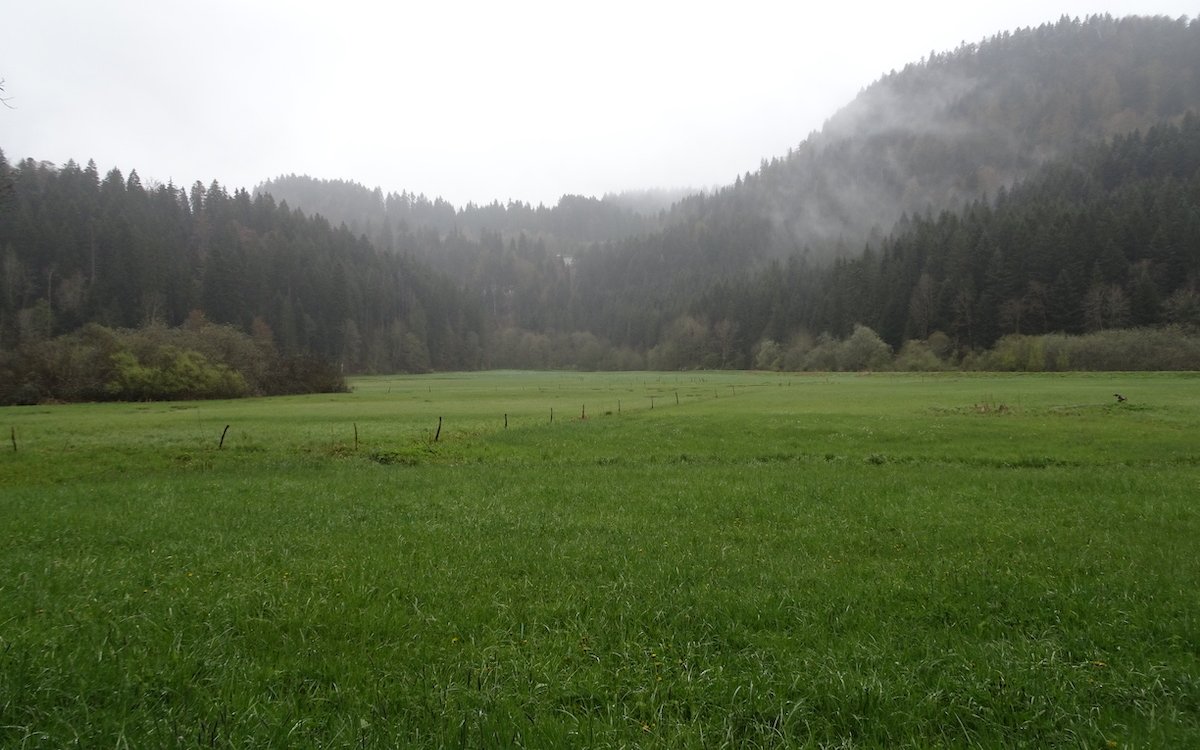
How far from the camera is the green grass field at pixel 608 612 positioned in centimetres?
545

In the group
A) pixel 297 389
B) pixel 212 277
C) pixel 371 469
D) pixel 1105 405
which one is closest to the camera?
pixel 371 469

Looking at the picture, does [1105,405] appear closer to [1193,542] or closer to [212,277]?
[1193,542]

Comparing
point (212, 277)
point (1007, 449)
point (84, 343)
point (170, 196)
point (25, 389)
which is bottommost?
point (1007, 449)

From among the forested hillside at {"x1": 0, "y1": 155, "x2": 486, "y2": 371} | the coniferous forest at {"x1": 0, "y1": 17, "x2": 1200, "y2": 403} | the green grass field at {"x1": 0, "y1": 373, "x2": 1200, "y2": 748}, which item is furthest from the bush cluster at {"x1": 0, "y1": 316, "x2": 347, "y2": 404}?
the green grass field at {"x1": 0, "y1": 373, "x2": 1200, "y2": 748}

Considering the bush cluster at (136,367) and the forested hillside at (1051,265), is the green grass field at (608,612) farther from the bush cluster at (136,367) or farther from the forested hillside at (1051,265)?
the forested hillside at (1051,265)

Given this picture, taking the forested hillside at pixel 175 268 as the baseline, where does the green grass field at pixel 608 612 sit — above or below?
below

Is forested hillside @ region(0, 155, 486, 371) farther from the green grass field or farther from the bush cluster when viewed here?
the green grass field

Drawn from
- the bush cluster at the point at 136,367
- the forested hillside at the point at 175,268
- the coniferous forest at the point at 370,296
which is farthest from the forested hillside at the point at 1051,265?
the forested hillside at the point at 175,268

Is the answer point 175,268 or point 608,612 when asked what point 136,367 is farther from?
point 608,612

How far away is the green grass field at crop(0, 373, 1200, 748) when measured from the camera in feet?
17.9

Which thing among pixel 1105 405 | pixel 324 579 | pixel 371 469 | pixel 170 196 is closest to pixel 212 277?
pixel 170 196

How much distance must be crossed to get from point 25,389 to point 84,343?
11.4 m

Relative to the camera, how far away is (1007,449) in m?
27.4

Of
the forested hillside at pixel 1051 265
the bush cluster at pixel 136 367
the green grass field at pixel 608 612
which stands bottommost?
the green grass field at pixel 608 612
